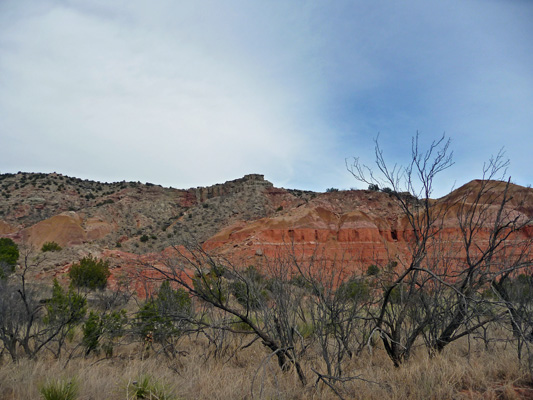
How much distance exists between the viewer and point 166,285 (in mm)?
9547

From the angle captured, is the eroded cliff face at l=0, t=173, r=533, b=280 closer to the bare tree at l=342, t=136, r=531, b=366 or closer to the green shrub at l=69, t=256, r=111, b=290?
the green shrub at l=69, t=256, r=111, b=290

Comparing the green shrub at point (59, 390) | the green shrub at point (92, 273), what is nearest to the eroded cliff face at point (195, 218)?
the green shrub at point (92, 273)

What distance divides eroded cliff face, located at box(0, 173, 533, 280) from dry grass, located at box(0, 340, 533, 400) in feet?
68.2

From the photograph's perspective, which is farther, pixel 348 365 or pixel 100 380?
pixel 348 365

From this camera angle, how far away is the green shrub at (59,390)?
4.61 m

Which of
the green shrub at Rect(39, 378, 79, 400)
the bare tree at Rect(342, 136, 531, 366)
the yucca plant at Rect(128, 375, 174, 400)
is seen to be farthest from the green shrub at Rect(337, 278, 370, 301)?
the green shrub at Rect(39, 378, 79, 400)

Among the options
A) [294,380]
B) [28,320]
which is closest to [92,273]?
[28,320]

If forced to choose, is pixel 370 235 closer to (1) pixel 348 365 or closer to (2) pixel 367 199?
(2) pixel 367 199

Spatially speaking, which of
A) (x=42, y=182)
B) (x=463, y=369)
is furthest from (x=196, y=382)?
(x=42, y=182)

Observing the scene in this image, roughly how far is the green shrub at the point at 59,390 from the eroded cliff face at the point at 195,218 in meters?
22.5

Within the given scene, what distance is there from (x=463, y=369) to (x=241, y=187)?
5409cm

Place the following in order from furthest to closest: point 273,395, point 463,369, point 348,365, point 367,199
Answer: point 367,199 → point 348,365 → point 463,369 → point 273,395

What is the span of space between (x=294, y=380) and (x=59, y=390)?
306 centimetres

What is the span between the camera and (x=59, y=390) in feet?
15.2
